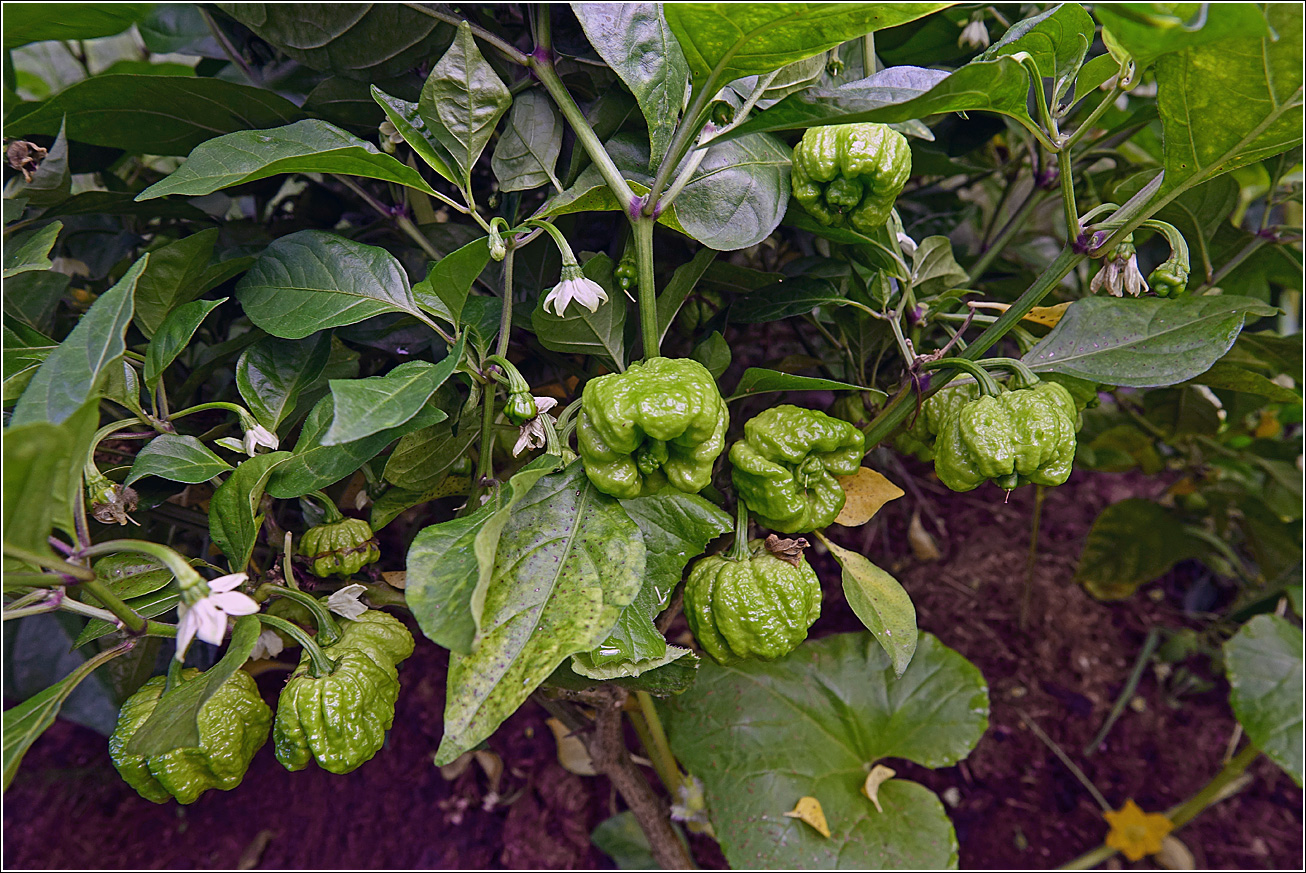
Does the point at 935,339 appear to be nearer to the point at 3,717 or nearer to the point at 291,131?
the point at 291,131

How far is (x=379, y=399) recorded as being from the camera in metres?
0.45

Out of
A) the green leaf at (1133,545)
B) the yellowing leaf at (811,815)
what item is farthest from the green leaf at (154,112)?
the green leaf at (1133,545)

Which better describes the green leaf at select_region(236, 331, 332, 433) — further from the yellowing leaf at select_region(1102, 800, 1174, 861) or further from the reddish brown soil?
the yellowing leaf at select_region(1102, 800, 1174, 861)

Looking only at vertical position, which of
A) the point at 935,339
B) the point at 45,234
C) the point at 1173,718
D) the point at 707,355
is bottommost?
the point at 1173,718

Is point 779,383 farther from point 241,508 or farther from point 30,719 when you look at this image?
point 30,719

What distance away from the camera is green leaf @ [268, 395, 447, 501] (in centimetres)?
51

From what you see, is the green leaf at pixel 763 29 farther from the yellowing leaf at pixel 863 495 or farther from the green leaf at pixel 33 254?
the green leaf at pixel 33 254

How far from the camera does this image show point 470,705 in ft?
1.39

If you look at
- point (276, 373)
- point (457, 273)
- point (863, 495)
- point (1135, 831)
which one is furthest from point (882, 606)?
point (1135, 831)

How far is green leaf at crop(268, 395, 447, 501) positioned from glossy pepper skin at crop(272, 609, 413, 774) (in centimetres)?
12

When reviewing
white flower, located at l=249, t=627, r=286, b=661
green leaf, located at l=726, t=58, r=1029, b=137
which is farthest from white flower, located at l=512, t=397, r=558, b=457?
white flower, located at l=249, t=627, r=286, b=661

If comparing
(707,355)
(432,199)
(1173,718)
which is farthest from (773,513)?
(1173,718)

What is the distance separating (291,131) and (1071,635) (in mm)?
1505

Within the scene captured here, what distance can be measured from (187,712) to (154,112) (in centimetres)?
46
